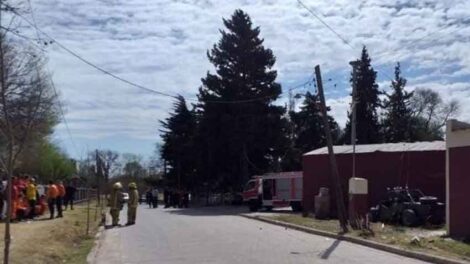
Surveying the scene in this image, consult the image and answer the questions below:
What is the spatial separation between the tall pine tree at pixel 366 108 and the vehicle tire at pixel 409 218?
45521 mm

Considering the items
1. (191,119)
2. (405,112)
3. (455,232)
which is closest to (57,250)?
(455,232)

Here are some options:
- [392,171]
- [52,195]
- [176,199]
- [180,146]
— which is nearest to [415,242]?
[392,171]

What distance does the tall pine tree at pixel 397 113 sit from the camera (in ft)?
251

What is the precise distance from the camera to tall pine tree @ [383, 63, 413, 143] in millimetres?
76562

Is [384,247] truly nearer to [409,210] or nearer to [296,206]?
[409,210]

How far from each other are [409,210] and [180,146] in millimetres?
47224

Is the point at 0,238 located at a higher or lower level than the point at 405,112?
lower

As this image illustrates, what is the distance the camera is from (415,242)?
1914 cm

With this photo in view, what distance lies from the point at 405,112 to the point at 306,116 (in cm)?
1132

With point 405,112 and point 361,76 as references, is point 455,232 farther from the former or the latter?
point 405,112

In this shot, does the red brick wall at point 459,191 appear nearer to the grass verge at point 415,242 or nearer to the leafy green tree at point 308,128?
the grass verge at point 415,242

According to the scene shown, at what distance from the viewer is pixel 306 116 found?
258 feet

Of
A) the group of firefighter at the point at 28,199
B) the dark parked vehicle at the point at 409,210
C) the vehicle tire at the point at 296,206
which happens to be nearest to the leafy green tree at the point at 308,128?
the vehicle tire at the point at 296,206

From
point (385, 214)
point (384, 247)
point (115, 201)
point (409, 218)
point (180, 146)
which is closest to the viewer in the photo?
point (384, 247)
